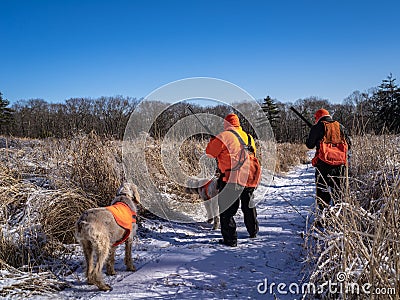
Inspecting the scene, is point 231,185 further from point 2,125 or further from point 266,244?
point 2,125

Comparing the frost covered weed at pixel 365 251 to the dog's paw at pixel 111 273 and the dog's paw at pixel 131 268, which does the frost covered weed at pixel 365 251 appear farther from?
the dog's paw at pixel 111 273

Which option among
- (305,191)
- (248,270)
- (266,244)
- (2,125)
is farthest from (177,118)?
(2,125)

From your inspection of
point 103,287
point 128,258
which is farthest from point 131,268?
point 103,287

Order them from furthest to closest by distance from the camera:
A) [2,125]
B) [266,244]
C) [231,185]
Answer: [2,125] < [231,185] < [266,244]

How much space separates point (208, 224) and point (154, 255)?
6.86 ft

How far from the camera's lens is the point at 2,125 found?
39.2 m

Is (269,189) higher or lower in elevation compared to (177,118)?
lower

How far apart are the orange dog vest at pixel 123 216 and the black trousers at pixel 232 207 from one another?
63.0 inches

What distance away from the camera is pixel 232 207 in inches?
203

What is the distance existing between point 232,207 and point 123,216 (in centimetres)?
196

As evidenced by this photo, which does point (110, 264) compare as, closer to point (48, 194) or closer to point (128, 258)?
point (128, 258)

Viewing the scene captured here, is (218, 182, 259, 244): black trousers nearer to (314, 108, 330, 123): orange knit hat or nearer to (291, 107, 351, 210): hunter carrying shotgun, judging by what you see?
(291, 107, 351, 210): hunter carrying shotgun

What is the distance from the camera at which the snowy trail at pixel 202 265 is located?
3375 mm

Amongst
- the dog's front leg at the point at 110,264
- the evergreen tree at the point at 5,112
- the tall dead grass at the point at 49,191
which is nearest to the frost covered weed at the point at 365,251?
the dog's front leg at the point at 110,264
